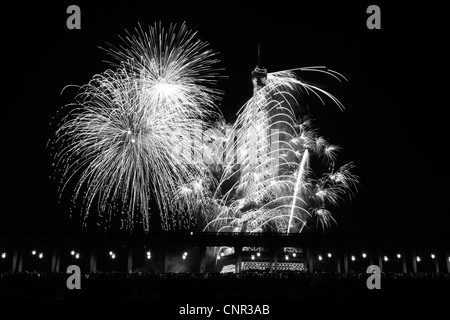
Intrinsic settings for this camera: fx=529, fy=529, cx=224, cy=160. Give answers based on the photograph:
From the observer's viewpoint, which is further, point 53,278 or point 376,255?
point 376,255

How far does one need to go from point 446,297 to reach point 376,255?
47876mm

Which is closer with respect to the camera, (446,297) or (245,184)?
(446,297)

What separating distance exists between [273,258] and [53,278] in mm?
44101

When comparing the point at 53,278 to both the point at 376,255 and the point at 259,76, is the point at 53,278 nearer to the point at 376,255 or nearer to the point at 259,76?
the point at 259,76

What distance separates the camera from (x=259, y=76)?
8425cm

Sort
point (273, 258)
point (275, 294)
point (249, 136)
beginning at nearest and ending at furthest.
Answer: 1. point (275, 294)
2. point (249, 136)
3. point (273, 258)
